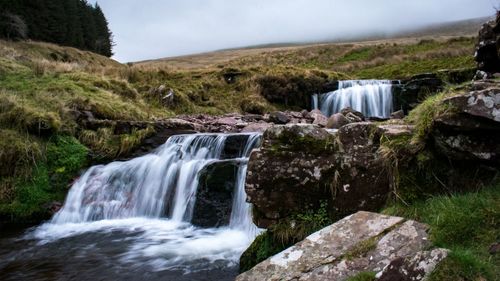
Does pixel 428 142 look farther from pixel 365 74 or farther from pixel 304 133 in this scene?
pixel 365 74

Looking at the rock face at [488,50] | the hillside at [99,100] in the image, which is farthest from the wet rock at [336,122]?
the hillside at [99,100]

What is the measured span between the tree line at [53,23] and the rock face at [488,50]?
165 feet

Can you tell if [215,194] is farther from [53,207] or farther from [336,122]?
[336,122]

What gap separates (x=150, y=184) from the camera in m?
12.4

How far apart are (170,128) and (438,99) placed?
452 inches

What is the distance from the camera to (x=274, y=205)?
650cm

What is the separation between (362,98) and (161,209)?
45.6 ft

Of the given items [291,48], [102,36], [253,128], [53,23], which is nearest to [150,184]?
[253,128]

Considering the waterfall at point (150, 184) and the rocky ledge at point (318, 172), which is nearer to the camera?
the rocky ledge at point (318, 172)

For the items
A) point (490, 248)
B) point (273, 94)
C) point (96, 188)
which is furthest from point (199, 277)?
point (273, 94)

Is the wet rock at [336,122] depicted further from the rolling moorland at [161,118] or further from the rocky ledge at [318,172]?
the rocky ledge at [318,172]

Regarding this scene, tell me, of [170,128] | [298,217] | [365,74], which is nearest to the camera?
[298,217]

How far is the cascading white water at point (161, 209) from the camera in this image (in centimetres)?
884

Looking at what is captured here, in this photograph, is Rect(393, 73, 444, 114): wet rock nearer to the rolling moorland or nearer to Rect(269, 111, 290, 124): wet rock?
the rolling moorland
